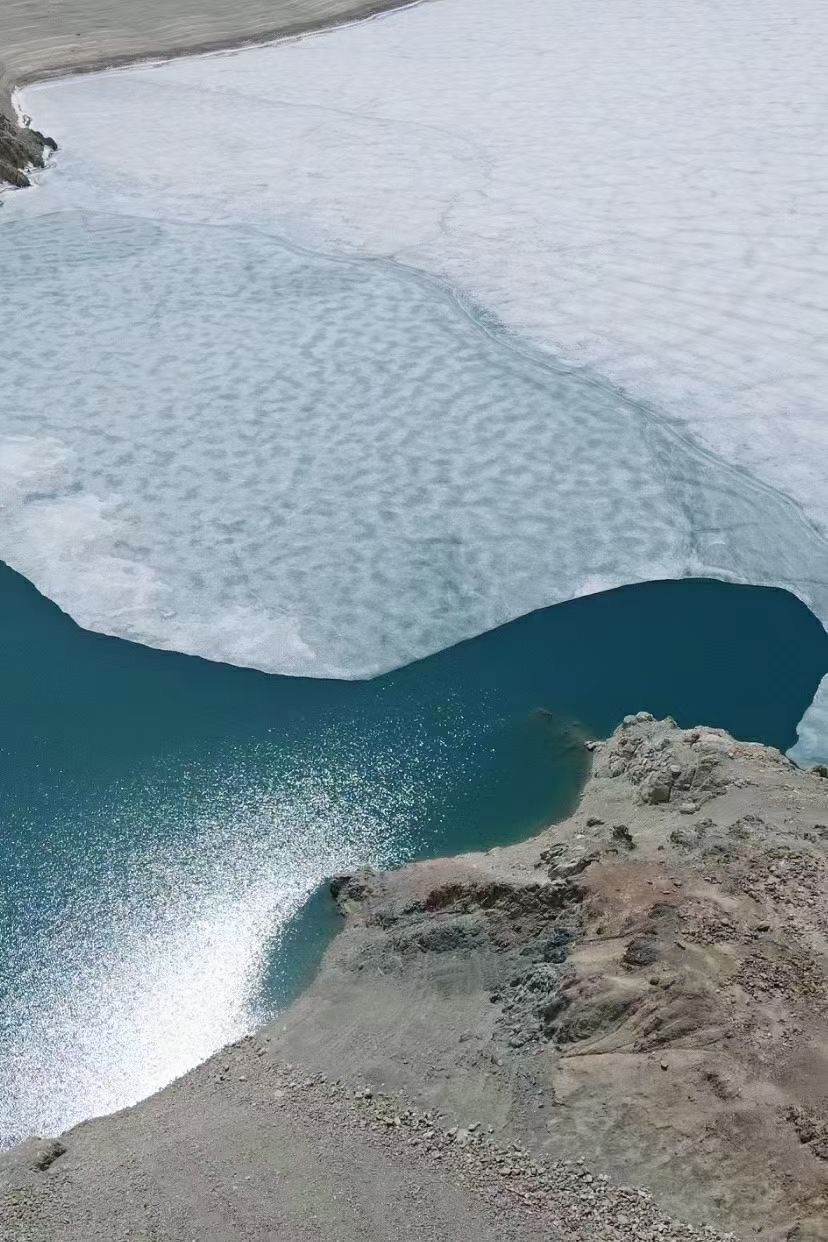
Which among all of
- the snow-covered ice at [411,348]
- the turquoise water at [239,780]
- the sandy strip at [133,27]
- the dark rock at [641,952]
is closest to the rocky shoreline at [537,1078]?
the dark rock at [641,952]

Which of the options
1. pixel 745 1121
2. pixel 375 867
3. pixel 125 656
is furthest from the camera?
pixel 125 656

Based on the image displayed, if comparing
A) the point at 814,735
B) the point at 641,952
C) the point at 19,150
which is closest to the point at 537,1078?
the point at 641,952

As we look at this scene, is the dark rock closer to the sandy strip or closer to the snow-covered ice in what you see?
the snow-covered ice

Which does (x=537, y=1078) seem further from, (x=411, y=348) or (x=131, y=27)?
(x=131, y=27)

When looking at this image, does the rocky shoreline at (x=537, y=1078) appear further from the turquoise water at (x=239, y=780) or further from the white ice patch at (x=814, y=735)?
the white ice patch at (x=814, y=735)

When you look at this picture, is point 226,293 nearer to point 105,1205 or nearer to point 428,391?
point 428,391

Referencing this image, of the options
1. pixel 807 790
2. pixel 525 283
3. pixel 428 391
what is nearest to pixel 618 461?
pixel 428 391
